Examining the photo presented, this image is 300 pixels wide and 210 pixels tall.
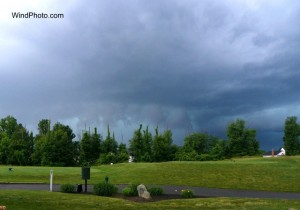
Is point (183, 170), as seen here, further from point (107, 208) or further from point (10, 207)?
point (10, 207)

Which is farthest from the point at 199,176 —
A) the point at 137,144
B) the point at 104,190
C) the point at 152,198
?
the point at 137,144

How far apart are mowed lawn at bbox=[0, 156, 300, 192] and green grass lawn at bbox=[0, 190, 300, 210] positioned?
9.63 meters

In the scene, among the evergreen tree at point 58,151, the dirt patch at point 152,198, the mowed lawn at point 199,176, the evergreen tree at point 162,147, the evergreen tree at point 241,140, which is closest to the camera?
the dirt patch at point 152,198

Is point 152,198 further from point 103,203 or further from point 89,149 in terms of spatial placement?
point 89,149

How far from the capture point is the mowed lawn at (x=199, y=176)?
3011cm

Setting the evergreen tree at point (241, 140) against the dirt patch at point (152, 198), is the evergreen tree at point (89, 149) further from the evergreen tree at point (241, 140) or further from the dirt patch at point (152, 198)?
the dirt patch at point (152, 198)

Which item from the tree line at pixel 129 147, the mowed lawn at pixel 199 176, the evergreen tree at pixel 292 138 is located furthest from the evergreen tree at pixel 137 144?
the evergreen tree at pixel 292 138

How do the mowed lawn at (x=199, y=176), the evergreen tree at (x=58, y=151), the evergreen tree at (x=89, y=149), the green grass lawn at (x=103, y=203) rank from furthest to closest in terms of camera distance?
the evergreen tree at (x=89, y=149)
the evergreen tree at (x=58, y=151)
the mowed lawn at (x=199, y=176)
the green grass lawn at (x=103, y=203)

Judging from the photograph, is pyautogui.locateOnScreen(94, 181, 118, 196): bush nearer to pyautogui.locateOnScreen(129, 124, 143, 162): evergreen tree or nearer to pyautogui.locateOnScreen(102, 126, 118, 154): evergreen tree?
pyautogui.locateOnScreen(129, 124, 143, 162): evergreen tree

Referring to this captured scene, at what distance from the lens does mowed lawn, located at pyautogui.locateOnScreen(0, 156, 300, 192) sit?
30109mm

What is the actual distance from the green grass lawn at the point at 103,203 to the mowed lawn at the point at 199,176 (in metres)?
9.63

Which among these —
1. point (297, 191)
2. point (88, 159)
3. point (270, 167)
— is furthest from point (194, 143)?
point (297, 191)

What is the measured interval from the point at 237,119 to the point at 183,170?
56070 mm

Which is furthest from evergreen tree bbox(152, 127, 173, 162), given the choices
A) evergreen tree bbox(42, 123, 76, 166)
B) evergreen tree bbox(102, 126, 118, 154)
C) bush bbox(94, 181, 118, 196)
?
bush bbox(94, 181, 118, 196)
